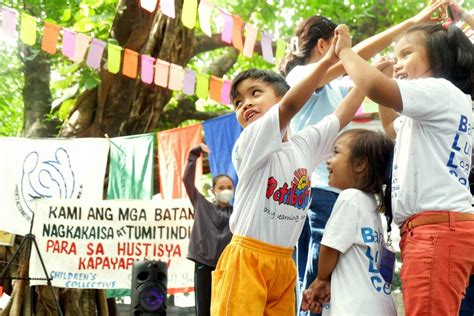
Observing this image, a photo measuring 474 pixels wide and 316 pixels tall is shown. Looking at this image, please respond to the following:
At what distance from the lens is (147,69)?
302 inches

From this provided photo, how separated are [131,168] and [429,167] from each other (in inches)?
221

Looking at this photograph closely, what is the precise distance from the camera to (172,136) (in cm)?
789

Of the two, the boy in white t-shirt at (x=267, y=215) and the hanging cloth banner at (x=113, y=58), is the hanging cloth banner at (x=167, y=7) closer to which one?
the hanging cloth banner at (x=113, y=58)

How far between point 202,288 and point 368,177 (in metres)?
3.00

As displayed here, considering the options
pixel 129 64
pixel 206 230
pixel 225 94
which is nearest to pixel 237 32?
pixel 225 94

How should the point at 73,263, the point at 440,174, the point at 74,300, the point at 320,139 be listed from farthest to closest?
the point at 74,300 < the point at 73,263 < the point at 320,139 < the point at 440,174

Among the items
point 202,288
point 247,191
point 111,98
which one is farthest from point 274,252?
point 111,98

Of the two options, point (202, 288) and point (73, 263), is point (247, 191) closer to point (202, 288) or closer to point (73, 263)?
point (202, 288)

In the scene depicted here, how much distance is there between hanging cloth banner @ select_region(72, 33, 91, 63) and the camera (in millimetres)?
7254

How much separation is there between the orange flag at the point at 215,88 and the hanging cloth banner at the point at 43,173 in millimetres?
A: 1180

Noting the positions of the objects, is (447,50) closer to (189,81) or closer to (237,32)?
(237,32)

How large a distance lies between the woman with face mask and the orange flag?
1.68 m

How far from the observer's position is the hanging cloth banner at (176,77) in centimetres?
766

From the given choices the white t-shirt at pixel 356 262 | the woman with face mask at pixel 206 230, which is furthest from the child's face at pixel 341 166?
the woman with face mask at pixel 206 230
